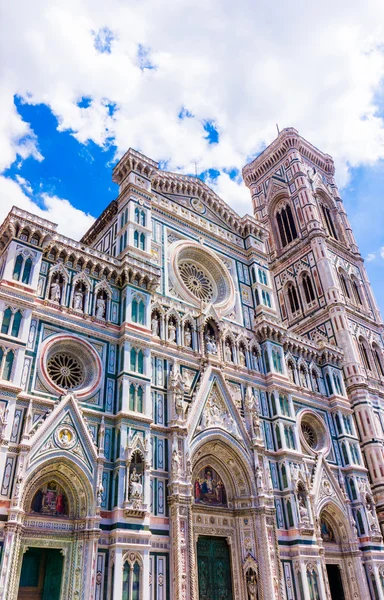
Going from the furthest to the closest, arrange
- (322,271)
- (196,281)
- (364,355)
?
(322,271)
(364,355)
(196,281)

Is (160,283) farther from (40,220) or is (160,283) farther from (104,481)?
(104,481)

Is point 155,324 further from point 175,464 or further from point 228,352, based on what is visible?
point 175,464

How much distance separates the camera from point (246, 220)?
3012cm

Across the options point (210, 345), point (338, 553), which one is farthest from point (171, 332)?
point (338, 553)

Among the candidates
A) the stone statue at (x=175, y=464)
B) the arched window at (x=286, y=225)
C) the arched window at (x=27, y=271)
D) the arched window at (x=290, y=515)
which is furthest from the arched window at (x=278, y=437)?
the arched window at (x=286, y=225)

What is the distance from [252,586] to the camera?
1842cm

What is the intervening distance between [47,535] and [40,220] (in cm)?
1148

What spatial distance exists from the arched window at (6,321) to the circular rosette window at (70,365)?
1.46m

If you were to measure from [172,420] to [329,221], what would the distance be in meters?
27.3

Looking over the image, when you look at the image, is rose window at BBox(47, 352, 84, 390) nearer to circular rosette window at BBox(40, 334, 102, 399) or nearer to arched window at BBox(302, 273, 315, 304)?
circular rosette window at BBox(40, 334, 102, 399)

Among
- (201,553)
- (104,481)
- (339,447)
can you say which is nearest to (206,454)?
(201,553)

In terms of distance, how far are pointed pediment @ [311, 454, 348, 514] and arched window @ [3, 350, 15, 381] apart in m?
14.5

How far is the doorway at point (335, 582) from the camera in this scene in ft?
72.1

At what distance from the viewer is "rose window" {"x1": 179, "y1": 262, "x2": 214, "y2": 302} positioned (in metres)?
25.5
